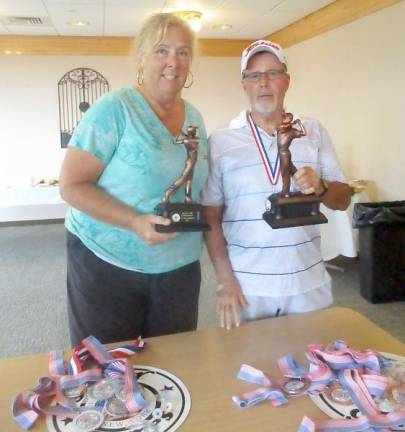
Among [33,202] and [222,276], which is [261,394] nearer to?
[222,276]

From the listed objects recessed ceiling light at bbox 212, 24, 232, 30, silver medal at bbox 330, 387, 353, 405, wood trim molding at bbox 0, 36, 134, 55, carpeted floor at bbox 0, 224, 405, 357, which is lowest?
carpeted floor at bbox 0, 224, 405, 357

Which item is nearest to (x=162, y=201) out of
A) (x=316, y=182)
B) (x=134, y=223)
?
(x=134, y=223)

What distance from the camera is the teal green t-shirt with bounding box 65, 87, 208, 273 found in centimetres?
128

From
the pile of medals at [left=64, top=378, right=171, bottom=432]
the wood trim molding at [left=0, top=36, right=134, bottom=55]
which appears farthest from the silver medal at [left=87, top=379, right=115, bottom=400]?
the wood trim molding at [left=0, top=36, right=134, bottom=55]

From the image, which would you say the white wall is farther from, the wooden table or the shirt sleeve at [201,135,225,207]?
the wooden table

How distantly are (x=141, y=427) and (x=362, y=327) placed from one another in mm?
686

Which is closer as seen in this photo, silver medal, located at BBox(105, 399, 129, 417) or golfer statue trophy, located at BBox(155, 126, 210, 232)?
silver medal, located at BBox(105, 399, 129, 417)

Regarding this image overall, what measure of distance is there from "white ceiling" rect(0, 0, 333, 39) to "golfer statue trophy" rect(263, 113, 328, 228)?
340cm

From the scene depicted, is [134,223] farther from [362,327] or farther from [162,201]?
[362,327]

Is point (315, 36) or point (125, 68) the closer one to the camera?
point (315, 36)

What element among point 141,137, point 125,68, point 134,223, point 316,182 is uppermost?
point 125,68

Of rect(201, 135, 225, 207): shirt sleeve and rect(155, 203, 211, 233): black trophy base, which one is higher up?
rect(201, 135, 225, 207): shirt sleeve

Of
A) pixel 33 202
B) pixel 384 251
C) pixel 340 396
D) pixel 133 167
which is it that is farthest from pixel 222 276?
pixel 33 202

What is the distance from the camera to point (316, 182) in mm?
1276
